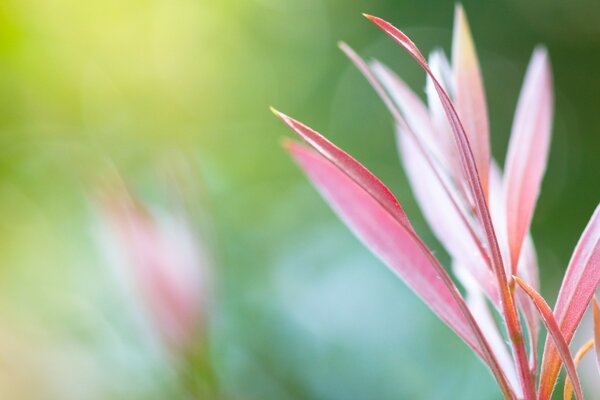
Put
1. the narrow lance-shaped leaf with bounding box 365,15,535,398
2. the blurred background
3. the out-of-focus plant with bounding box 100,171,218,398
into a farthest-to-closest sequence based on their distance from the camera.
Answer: the blurred background, the out-of-focus plant with bounding box 100,171,218,398, the narrow lance-shaped leaf with bounding box 365,15,535,398

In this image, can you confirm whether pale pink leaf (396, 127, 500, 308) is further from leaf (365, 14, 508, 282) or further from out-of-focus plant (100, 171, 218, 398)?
out-of-focus plant (100, 171, 218, 398)

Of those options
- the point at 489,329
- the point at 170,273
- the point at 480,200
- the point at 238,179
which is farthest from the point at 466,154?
the point at 238,179

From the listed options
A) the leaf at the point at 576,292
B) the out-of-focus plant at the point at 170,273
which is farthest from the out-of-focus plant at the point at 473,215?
the out-of-focus plant at the point at 170,273

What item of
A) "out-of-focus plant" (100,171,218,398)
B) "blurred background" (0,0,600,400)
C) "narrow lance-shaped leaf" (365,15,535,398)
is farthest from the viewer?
"blurred background" (0,0,600,400)

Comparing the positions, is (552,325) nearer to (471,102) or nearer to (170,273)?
(471,102)

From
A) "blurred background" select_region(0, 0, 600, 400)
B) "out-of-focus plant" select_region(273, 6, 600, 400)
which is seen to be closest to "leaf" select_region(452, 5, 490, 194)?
"out-of-focus plant" select_region(273, 6, 600, 400)

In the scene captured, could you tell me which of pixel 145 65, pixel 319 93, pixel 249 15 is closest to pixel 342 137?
pixel 319 93
